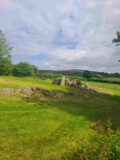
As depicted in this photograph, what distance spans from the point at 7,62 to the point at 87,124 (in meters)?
90.4

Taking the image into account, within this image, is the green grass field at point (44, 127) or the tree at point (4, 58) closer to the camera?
the green grass field at point (44, 127)

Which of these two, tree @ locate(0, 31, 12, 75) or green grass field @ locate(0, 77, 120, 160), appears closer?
green grass field @ locate(0, 77, 120, 160)

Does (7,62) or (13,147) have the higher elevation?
(7,62)

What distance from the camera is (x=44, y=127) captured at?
3262 cm

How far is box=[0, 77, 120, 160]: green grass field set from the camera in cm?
2481

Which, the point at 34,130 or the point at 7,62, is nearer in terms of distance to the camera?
the point at 34,130

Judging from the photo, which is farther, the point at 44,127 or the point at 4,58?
the point at 4,58

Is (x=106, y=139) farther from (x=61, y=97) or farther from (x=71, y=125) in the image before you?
(x=61, y=97)

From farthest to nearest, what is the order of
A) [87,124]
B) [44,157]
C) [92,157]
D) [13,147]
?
[87,124] → [13,147] → [44,157] → [92,157]

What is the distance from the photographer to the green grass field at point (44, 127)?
24.8 metres

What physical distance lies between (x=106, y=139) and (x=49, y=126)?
14.9m

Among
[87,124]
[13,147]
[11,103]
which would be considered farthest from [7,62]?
[13,147]

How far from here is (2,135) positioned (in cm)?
2845

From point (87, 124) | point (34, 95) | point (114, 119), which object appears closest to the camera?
point (87, 124)
